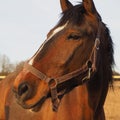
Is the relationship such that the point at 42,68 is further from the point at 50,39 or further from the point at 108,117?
the point at 108,117

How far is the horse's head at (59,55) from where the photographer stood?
3568mm

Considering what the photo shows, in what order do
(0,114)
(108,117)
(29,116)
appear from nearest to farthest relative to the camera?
(29,116) → (0,114) → (108,117)

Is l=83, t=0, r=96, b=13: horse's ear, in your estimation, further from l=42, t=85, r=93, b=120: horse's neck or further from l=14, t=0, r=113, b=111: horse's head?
l=42, t=85, r=93, b=120: horse's neck

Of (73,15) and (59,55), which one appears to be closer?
(59,55)

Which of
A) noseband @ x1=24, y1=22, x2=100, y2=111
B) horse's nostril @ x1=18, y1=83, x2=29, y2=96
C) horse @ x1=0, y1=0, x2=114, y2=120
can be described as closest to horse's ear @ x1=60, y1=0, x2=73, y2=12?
horse @ x1=0, y1=0, x2=114, y2=120

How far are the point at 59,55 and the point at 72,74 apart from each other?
0.25 meters

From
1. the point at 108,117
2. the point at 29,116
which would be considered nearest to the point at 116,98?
the point at 108,117

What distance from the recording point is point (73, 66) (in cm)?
379

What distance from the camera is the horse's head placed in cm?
357

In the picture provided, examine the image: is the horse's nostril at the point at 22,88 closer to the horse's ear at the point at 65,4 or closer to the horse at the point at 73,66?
the horse at the point at 73,66

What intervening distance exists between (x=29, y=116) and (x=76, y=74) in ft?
7.04

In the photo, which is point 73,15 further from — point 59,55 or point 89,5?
point 59,55

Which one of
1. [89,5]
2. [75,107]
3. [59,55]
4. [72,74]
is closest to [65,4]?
[89,5]

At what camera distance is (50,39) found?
12.2 feet
